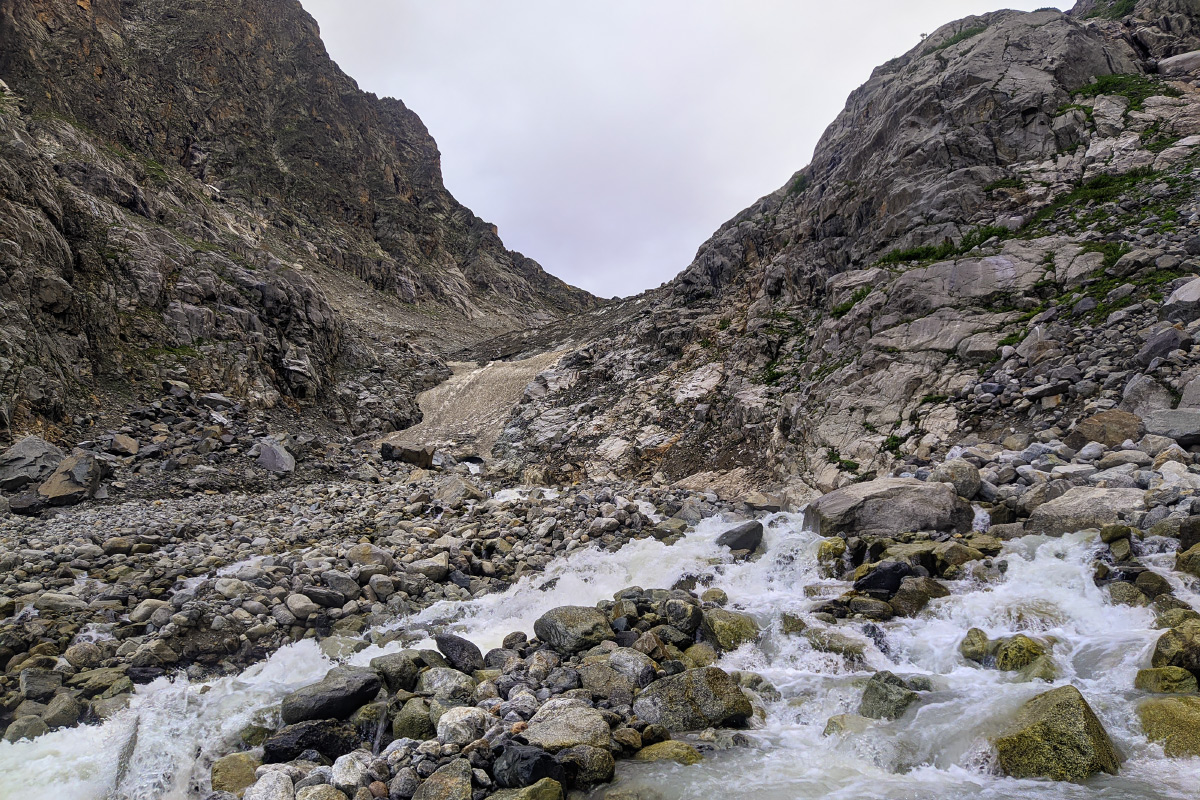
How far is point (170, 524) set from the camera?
13.3 m

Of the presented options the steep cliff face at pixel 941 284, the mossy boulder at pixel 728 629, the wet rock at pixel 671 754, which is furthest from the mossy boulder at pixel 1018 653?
the steep cliff face at pixel 941 284

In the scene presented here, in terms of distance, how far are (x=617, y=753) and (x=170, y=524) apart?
43.0 feet

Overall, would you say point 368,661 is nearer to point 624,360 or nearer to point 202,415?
point 202,415

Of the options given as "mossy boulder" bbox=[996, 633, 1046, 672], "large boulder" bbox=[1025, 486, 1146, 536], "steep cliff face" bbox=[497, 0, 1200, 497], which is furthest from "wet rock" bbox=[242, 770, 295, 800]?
"steep cliff face" bbox=[497, 0, 1200, 497]

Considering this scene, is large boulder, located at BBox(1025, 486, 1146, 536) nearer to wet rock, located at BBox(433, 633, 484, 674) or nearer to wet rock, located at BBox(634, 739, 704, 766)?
wet rock, located at BBox(634, 739, 704, 766)

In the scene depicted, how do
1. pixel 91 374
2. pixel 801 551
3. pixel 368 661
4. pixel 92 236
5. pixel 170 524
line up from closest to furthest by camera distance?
1. pixel 368 661
2. pixel 801 551
3. pixel 170 524
4. pixel 91 374
5. pixel 92 236

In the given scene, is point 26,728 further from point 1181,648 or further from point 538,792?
point 1181,648

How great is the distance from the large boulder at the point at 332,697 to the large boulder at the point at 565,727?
2500 mm

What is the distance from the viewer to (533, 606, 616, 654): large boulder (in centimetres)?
874

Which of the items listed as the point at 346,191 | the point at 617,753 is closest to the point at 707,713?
the point at 617,753

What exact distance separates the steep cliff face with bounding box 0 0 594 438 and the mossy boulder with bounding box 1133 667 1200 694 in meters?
24.6

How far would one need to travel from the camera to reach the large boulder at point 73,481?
13938mm

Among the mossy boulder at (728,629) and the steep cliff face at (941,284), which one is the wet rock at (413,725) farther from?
the steep cliff face at (941,284)

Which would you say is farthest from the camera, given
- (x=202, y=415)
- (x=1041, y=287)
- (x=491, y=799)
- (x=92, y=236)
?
(x=92, y=236)
